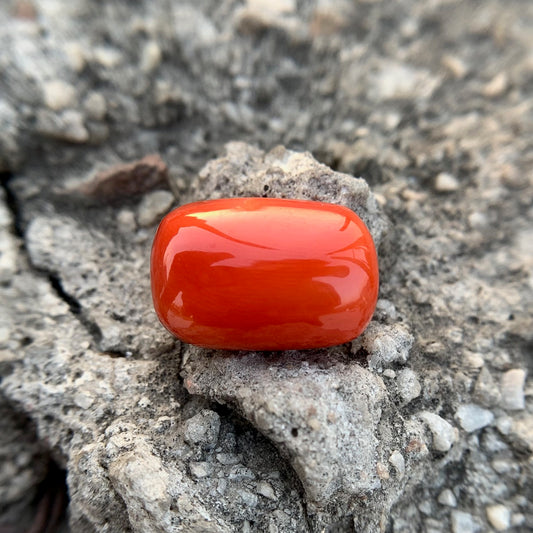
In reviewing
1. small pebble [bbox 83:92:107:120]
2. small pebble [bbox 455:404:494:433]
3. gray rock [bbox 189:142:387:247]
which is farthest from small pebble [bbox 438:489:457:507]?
small pebble [bbox 83:92:107:120]

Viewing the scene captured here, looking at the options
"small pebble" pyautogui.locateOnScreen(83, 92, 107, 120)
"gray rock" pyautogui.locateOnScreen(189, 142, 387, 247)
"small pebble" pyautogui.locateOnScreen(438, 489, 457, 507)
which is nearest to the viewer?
"small pebble" pyautogui.locateOnScreen(438, 489, 457, 507)

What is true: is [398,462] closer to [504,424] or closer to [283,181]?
[504,424]

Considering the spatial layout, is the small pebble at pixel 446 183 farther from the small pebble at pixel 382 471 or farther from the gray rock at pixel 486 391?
the small pebble at pixel 382 471

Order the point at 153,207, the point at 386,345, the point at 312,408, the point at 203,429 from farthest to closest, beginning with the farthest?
the point at 153,207, the point at 386,345, the point at 203,429, the point at 312,408

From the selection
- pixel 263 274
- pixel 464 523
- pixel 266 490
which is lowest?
pixel 464 523

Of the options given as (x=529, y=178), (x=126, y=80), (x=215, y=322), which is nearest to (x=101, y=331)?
(x=215, y=322)

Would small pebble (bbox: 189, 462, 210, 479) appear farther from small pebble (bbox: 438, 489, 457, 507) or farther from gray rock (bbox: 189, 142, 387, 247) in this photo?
gray rock (bbox: 189, 142, 387, 247)

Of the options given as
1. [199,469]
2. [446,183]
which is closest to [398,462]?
[199,469]
